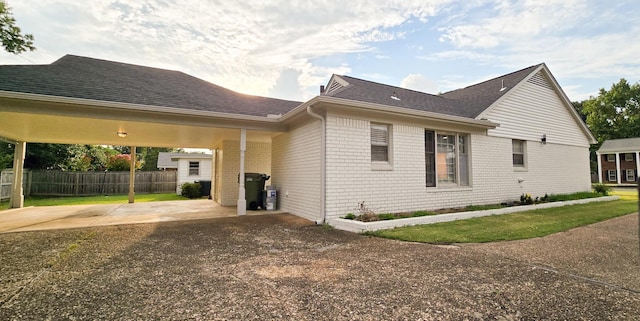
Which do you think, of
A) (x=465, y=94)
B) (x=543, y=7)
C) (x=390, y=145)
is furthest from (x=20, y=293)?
(x=465, y=94)

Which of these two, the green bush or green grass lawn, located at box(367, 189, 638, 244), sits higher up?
the green bush

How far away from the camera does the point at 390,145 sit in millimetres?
7676

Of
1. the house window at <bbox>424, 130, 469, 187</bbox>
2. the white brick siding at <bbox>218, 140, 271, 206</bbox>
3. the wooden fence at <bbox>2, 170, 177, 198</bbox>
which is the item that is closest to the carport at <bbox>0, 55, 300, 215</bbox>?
the white brick siding at <bbox>218, 140, 271, 206</bbox>

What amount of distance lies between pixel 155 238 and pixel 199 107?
148 inches

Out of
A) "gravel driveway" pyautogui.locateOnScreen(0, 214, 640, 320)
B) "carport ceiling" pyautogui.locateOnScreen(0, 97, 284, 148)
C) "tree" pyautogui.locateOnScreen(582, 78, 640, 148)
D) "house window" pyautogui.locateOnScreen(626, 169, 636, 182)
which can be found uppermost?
"tree" pyautogui.locateOnScreen(582, 78, 640, 148)

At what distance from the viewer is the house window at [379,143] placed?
7543mm

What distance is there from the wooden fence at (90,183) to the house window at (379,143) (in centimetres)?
1685

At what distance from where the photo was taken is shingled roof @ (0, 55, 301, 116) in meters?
6.48

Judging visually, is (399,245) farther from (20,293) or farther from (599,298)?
(20,293)

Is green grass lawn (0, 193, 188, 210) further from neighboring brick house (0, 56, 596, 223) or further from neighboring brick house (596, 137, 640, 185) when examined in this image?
neighboring brick house (596, 137, 640, 185)

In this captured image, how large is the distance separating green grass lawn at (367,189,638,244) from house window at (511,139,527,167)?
2903 mm

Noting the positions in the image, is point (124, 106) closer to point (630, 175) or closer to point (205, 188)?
point (205, 188)

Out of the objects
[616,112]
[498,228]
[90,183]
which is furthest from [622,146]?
[90,183]

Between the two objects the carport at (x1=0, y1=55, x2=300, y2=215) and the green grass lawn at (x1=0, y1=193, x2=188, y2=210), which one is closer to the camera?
the carport at (x1=0, y1=55, x2=300, y2=215)
